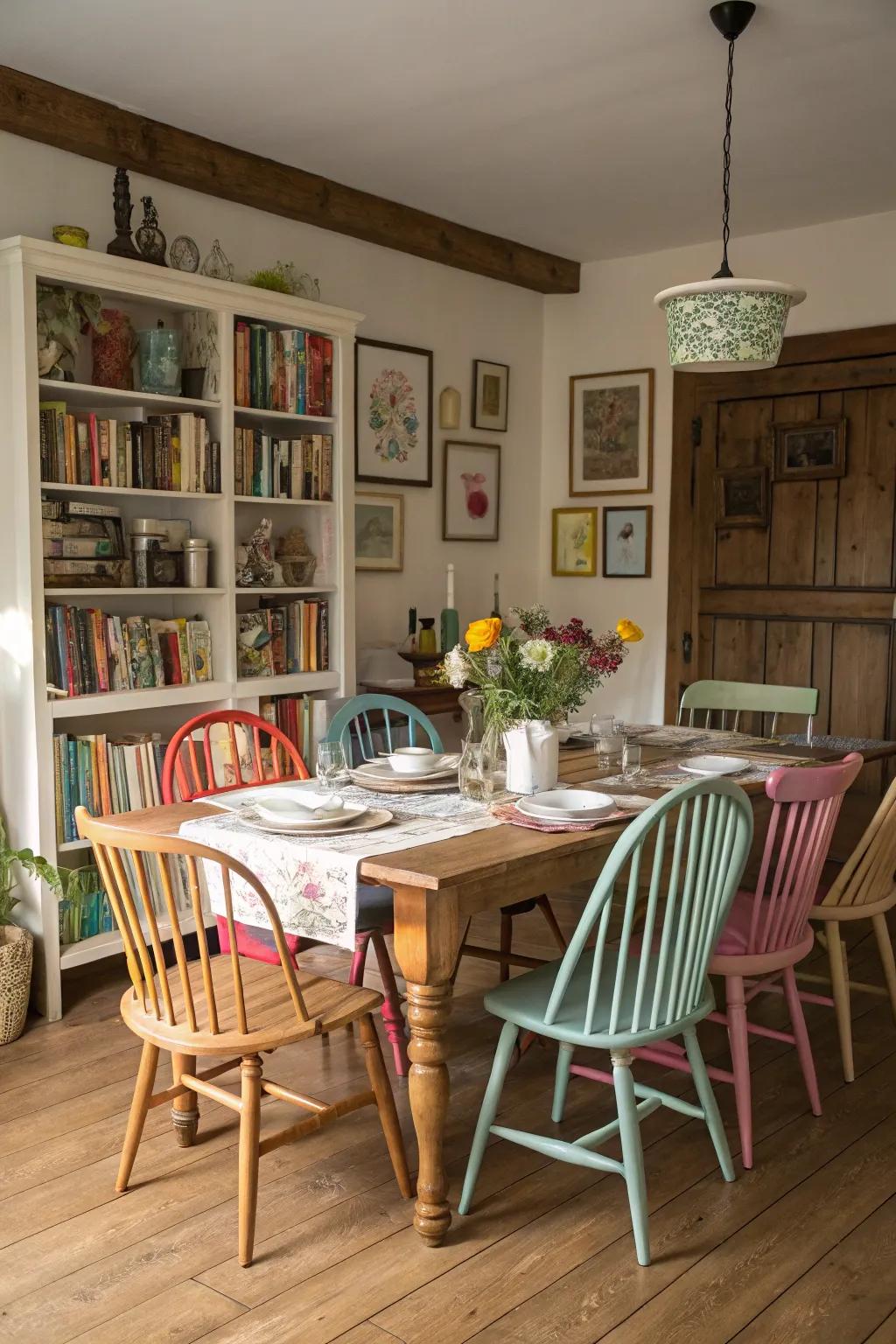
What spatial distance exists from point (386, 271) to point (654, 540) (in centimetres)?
170

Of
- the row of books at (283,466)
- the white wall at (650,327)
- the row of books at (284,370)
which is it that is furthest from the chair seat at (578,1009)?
the white wall at (650,327)

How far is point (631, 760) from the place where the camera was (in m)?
3.13

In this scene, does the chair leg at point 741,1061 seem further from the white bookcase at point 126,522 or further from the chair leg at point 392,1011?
the white bookcase at point 126,522

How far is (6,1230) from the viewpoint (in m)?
2.37

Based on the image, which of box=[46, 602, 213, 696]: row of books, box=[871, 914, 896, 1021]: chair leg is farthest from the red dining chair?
box=[871, 914, 896, 1021]: chair leg

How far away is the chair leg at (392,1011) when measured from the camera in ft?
9.51

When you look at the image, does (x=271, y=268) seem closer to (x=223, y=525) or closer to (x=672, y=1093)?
(x=223, y=525)

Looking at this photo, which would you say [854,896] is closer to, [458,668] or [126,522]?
[458,668]

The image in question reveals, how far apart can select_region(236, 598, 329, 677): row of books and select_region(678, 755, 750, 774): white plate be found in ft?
5.04

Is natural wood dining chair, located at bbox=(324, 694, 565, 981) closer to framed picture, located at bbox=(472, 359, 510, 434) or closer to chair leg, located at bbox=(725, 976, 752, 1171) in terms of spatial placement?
chair leg, located at bbox=(725, 976, 752, 1171)

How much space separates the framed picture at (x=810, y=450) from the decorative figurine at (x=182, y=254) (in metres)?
2.57

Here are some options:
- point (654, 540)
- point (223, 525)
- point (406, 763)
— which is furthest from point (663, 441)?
point (406, 763)

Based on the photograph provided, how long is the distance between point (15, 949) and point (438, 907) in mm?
1606

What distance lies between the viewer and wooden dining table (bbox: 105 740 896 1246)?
87.1 inches
